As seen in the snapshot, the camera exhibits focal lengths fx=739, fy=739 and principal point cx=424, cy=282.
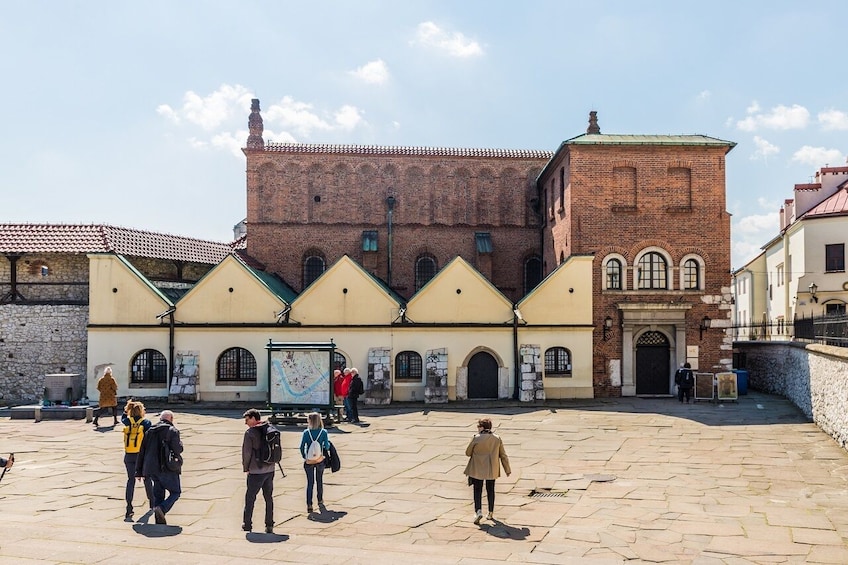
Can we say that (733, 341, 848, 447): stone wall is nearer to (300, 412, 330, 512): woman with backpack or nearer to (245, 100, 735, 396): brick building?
(245, 100, 735, 396): brick building

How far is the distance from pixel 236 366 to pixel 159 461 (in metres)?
17.8

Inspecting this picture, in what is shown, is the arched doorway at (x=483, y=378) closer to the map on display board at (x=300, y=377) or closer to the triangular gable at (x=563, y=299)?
the triangular gable at (x=563, y=299)

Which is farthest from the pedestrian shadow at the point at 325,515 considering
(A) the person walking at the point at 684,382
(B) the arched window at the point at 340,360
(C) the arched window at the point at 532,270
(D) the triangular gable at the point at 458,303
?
(C) the arched window at the point at 532,270

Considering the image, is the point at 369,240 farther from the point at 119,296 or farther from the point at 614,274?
the point at 614,274

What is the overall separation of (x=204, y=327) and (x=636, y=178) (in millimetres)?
17972

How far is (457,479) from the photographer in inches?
576

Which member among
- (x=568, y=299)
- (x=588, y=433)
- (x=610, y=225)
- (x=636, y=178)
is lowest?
(x=588, y=433)

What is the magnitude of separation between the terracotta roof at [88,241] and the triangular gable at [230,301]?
4030 millimetres

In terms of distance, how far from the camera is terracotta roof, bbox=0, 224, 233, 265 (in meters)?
29.6

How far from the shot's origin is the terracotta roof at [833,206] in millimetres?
38969

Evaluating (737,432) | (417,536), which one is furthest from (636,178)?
(417,536)

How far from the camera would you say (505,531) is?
35.8 feet

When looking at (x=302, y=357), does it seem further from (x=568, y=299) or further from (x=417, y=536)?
(x=417, y=536)

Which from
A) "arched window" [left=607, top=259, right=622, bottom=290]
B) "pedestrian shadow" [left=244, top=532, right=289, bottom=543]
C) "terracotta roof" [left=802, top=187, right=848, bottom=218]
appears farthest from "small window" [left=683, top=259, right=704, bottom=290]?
"pedestrian shadow" [left=244, top=532, right=289, bottom=543]
